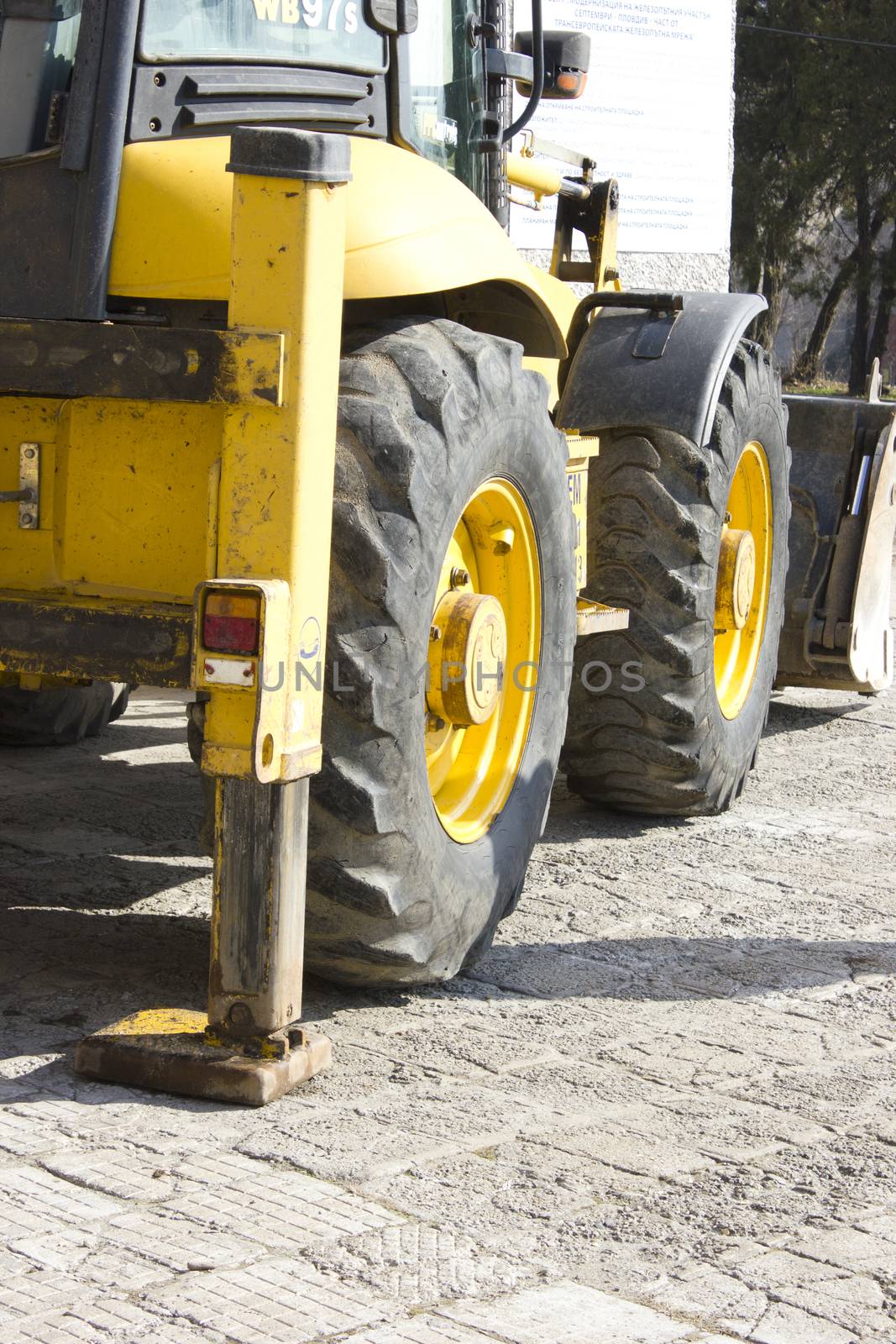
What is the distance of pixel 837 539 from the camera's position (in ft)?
23.0

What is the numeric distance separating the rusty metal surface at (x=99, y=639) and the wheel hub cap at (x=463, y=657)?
0.70m

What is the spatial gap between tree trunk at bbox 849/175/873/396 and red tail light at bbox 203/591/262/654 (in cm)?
2822

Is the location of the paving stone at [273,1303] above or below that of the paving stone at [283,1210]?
below

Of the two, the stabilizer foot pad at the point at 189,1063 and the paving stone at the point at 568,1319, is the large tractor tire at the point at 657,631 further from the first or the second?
the paving stone at the point at 568,1319

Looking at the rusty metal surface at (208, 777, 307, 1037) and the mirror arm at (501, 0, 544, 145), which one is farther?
the mirror arm at (501, 0, 544, 145)

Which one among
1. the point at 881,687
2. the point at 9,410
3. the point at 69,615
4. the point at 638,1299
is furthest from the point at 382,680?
the point at 881,687

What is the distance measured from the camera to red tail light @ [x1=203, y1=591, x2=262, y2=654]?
10.3ft

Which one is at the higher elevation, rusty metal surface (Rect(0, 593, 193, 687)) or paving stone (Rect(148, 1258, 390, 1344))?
rusty metal surface (Rect(0, 593, 193, 687))

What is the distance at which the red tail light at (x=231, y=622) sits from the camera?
314 centimetres

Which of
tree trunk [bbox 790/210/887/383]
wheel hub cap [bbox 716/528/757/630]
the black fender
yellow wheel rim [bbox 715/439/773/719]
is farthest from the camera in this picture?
tree trunk [bbox 790/210/887/383]

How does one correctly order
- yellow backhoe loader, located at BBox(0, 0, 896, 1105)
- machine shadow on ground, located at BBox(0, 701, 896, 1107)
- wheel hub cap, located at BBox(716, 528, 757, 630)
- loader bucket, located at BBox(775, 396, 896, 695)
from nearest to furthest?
yellow backhoe loader, located at BBox(0, 0, 896, 1105) < machine shadow on ground, located at BBox(0, 701, 896, 1107) < wheel hub cap, located at BBox(716, 528, 757, 630) < loader bucket, located at BBox(775, 396, 896, 695)

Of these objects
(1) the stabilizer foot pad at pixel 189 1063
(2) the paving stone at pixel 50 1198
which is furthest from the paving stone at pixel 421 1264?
(1) the stabilizer foot pad at pixel 189 1063

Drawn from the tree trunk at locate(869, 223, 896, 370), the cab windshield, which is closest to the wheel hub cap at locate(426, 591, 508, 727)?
the cab windshield

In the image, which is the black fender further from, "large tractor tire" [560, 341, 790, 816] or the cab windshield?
the cab windshield
